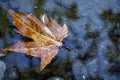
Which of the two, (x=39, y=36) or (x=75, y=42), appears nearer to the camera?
(x=39, y=36)

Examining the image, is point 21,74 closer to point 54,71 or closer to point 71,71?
point 54,71

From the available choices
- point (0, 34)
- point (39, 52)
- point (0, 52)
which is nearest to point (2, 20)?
point (0, 34)

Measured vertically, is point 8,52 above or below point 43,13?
below

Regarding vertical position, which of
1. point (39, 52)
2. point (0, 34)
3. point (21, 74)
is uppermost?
point (0, 34)
